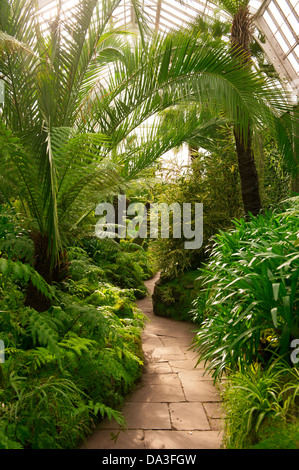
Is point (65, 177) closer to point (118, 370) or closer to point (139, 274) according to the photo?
point (118, 370)

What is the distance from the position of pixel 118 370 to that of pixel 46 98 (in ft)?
8.04

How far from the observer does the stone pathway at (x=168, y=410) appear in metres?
2.75

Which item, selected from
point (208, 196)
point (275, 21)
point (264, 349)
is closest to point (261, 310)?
point (264, 349)

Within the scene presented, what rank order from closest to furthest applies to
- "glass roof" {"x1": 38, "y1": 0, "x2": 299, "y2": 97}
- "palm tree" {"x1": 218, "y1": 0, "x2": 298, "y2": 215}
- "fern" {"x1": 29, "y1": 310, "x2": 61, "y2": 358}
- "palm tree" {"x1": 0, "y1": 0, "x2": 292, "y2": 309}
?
"fern" {"x1": 29, "y1": 310, "x2": 61, "y2": 358} → "palm tree" {"x1": 0, "y1": 0, "x2": 292, "y2": 309} → "palm tree" {"x1": 218, "y1": 0, "x2": 298, "y2": 215} → "glass roof" {"x1": 38, "y1": 0, "x2": 299, "y2": 97}

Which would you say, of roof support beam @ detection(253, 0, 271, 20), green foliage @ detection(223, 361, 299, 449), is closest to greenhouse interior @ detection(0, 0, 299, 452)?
green foliage @ detection(223, 361, 299, 449)

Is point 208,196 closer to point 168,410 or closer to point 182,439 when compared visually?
point 168,410

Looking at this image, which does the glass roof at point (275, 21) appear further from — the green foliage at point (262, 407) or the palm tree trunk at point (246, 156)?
the green foliage at point (262, 407)

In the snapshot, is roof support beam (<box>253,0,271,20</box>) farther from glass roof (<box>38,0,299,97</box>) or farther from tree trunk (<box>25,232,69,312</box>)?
tree trunk (<box>25,232,69,312</box>)

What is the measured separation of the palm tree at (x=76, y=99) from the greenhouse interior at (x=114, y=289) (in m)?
0.02

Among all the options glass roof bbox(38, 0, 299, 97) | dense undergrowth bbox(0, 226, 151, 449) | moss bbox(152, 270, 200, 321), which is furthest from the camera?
glass roof bbox(38, 0, 299, 97)

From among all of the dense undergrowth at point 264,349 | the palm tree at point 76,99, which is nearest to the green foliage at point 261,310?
the dense undergrowth at point 264,349

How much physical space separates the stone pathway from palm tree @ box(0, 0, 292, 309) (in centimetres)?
131

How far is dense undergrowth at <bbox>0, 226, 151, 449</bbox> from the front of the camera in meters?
2.47
